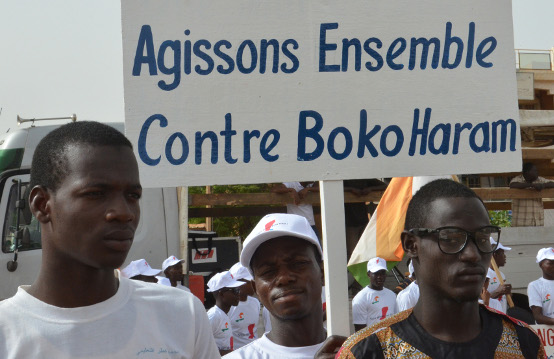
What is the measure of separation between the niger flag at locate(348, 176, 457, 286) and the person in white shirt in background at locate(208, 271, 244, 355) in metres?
2.07

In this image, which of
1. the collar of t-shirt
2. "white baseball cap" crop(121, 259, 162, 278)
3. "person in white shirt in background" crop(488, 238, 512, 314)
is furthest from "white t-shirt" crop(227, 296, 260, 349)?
the collar of t-shirt

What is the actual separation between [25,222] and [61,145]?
19.3 ft

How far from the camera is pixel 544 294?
327 inches

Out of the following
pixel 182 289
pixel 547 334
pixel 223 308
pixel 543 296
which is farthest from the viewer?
pixel 543 296

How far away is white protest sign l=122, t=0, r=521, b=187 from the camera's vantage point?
313cm

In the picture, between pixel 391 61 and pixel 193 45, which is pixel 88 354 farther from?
pixel 391 61

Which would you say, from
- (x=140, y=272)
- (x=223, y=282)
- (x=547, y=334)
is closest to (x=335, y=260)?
(x=140, y=272)

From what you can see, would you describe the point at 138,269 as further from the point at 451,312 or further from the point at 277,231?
the point at 451,312

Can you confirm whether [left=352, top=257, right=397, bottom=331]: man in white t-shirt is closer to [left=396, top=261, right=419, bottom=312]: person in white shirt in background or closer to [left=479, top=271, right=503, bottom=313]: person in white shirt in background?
[left=396, top=261, right=419, bottom=312]: person in white shirt in background

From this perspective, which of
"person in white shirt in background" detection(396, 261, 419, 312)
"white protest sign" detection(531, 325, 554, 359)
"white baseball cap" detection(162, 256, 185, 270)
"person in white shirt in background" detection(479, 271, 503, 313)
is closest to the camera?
"person in white shirt in background" detection(479, 271, 503, 313)

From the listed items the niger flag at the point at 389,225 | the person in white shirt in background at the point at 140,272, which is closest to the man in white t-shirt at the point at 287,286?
the niger flag at the point at 389,225

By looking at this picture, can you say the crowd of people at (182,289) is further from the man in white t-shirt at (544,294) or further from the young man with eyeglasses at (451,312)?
the man in white t-shirt at (544,294)

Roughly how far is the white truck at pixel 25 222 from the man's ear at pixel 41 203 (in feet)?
18.3

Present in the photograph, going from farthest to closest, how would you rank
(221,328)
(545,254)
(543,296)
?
(545,254), (543,296), (221,328)
